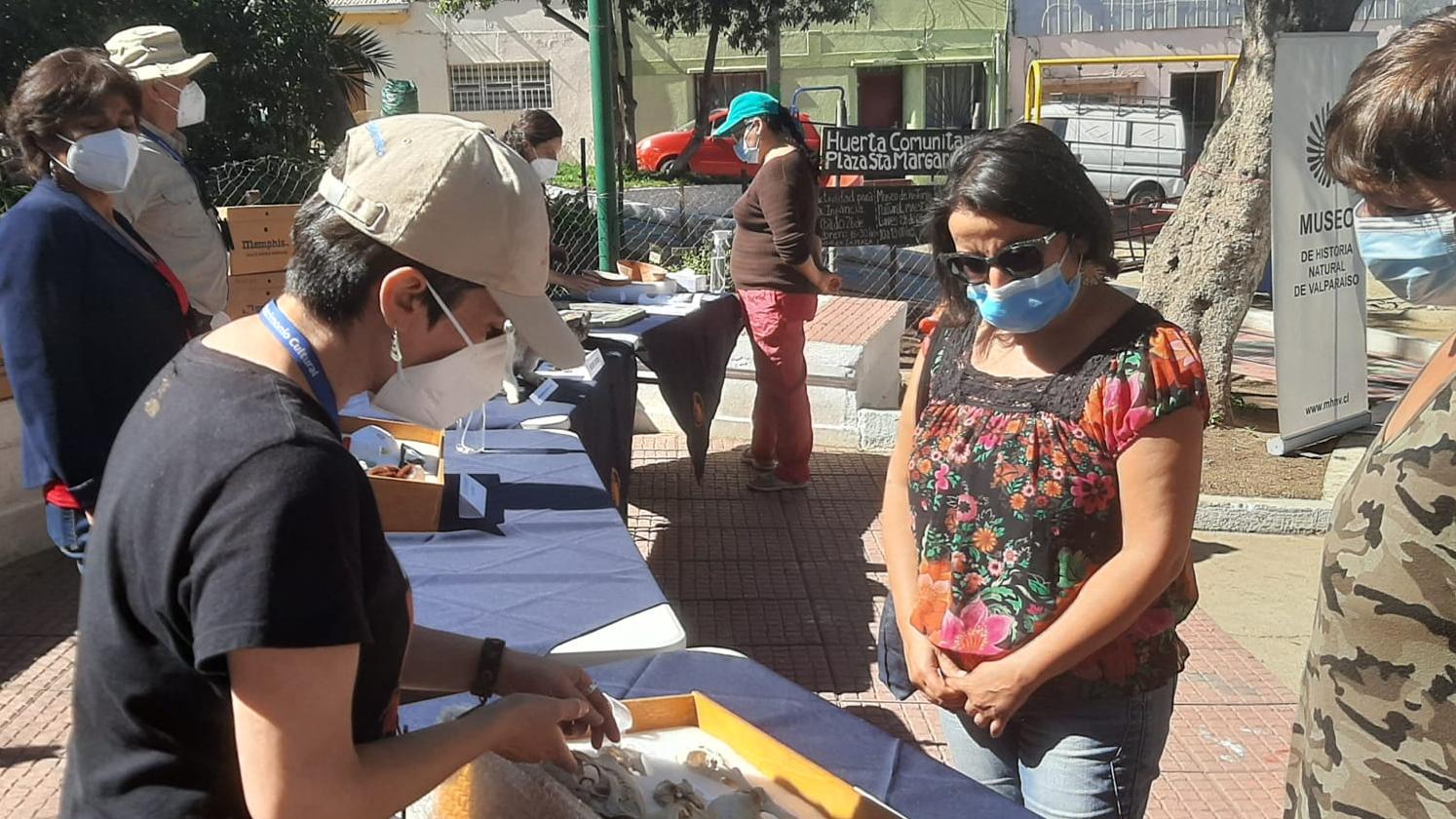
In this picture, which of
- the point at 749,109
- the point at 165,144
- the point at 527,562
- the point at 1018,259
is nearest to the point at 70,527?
the point at 527,562

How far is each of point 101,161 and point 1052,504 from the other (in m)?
2.44

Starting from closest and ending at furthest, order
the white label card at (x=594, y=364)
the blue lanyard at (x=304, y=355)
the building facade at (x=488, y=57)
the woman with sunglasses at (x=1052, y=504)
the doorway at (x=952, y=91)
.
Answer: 1. the blue lanyard at (x=304, y=355)
2. the woman with sunglasses at (x=1052, y=504)
3. the white label card at (x=594, y=364)
4. the doorway at (x=952, y=91)
5. the building facade at (x=488, y=57)

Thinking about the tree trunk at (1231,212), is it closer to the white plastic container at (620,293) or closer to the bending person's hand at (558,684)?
the white plastic container at (620,293)

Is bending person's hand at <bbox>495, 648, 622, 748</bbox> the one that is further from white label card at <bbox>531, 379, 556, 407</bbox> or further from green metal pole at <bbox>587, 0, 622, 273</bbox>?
green metal pole at <bbox>587, 0, 622, 273</bbox>

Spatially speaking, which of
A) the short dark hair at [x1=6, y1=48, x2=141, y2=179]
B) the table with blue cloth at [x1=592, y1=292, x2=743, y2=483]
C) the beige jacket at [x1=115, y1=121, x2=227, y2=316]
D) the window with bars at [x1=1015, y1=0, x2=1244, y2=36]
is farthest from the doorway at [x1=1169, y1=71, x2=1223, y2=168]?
the short dark hair at [x1=6, y1=48, x2=141, y2=179]

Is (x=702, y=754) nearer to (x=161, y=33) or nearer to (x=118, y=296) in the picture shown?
(x=118, y=296)

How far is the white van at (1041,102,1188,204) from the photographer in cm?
1859

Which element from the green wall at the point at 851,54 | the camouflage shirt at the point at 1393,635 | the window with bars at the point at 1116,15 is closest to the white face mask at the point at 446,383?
the camouflage shirt at the point at 1393,635

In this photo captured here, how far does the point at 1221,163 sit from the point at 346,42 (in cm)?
1015

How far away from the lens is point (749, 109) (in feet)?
18.6

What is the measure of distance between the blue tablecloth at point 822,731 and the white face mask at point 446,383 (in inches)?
29.8

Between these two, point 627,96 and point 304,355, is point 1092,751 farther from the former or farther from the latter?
point 627,96

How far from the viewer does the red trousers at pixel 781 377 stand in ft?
18.8

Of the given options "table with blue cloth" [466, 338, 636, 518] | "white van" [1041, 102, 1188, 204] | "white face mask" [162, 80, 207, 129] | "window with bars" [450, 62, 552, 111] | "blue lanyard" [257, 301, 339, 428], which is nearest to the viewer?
"blue lanyard" [257, 301, 339, 428]
